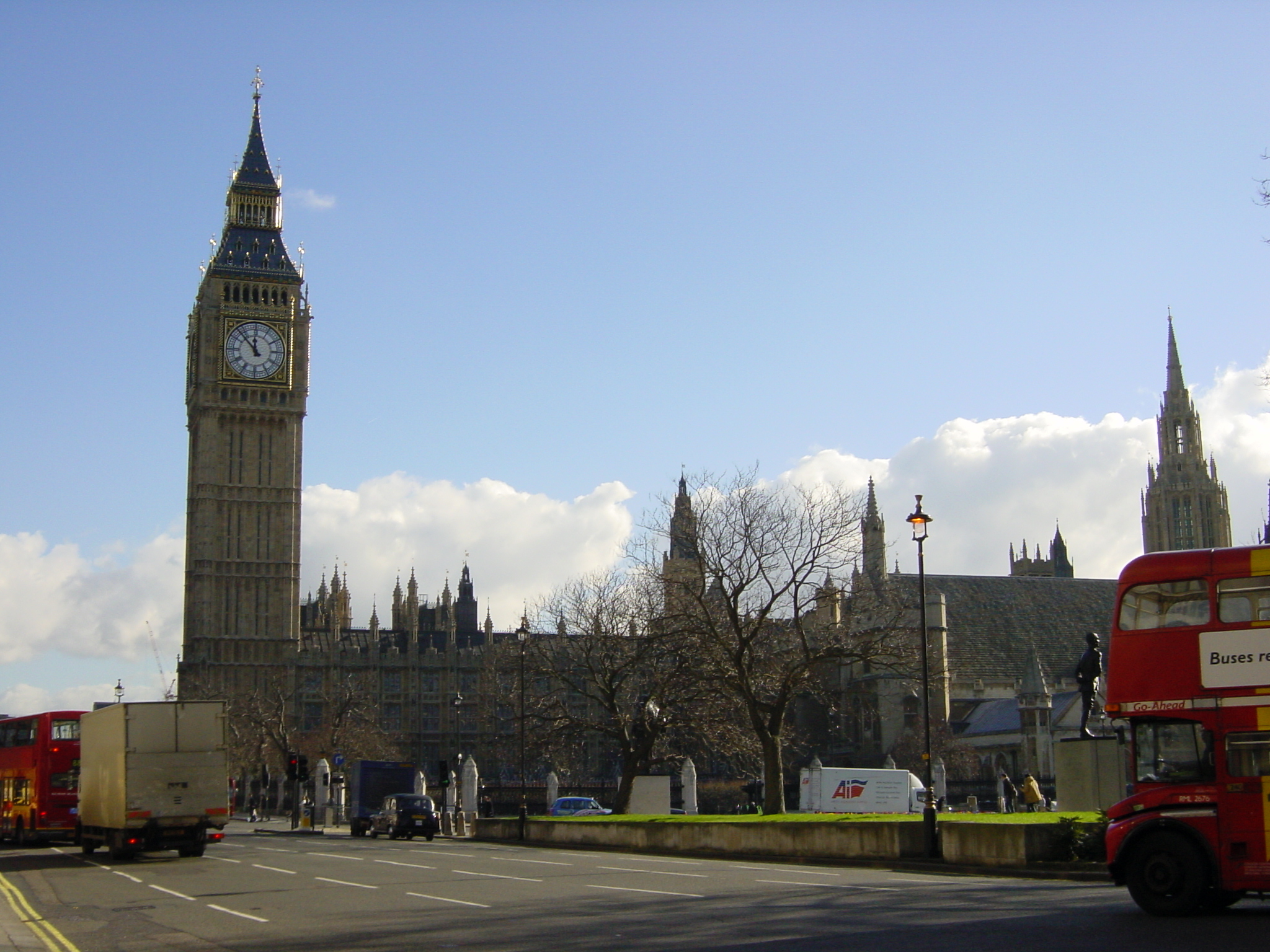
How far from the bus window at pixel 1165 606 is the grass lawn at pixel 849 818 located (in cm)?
661

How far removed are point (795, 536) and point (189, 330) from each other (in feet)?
300

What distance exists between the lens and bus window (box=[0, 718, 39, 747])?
3822 centimetres

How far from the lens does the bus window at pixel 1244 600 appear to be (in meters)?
15.4

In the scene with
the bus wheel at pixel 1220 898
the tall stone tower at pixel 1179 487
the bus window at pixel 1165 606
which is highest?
the tall stone tower at pixel 1179 487

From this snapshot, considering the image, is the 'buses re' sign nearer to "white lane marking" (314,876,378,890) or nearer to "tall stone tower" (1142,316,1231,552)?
"white lane marking" (314,876,378,890)

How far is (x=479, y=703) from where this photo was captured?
106 m

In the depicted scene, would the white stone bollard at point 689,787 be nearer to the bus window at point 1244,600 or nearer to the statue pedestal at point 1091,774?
the statue pedestal at point 1091,774

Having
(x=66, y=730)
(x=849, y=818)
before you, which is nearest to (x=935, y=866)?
(x=849, y=818)

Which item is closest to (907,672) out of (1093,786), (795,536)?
(795,536)

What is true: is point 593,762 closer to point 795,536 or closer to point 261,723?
point 261,723

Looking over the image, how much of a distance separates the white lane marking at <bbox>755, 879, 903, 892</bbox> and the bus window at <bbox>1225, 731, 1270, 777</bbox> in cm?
510

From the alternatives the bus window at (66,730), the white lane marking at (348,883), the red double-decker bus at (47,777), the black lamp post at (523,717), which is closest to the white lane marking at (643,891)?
the white lane marking at (348,883)

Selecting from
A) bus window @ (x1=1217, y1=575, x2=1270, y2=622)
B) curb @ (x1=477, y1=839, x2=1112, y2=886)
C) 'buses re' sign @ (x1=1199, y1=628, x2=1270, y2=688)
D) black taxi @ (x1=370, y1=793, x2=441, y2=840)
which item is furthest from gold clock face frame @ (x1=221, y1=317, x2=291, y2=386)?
'buses re' sign @ (x1=1199, y1=628, x2=1270, y2=688)

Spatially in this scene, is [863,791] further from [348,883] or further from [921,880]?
[348,883]
